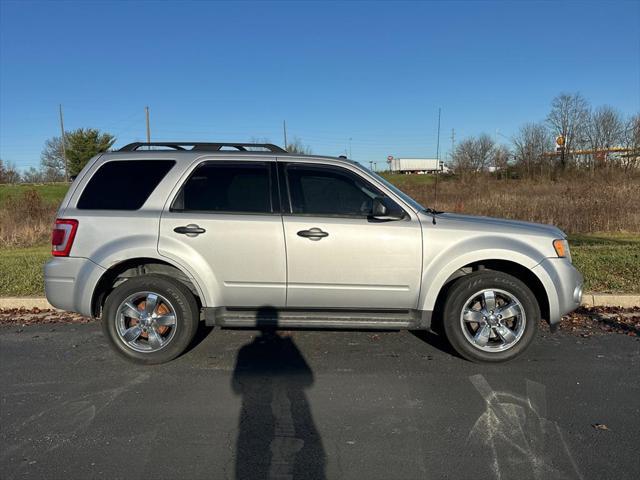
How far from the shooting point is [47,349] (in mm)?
4988

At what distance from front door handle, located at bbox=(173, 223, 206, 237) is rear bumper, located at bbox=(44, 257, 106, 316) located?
2.68ft

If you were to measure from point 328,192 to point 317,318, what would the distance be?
122cm

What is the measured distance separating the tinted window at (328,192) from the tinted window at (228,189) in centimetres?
29

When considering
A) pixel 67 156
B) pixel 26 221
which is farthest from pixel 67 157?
pixel 26 221

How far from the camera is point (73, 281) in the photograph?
4426mm

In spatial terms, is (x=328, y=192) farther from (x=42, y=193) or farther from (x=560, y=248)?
(x=42, y=193)

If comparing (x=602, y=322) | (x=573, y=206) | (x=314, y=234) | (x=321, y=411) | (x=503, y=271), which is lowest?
(x=321, y=411)

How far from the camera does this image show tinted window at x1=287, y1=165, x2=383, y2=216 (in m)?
4.47

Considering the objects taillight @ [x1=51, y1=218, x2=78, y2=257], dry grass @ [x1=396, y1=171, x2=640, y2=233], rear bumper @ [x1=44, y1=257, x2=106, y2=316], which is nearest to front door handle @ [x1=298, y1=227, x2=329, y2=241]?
rear bumper @ [x1=44, y1=257, x2=106, y2=316]

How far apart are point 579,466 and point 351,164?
3.04m

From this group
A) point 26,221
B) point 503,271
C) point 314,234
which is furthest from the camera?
point 26,221

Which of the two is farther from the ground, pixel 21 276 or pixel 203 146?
pixel 203 146

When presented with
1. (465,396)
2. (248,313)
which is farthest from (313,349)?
(465,396)

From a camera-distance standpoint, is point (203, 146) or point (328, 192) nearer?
point (328, 192)
